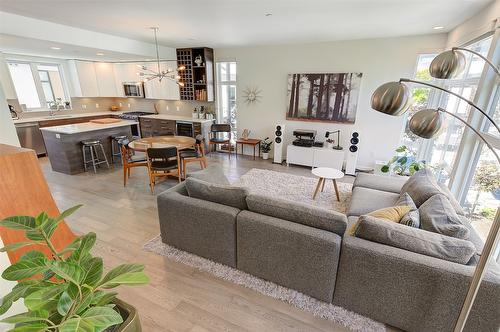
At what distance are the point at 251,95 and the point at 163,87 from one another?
2.72 m

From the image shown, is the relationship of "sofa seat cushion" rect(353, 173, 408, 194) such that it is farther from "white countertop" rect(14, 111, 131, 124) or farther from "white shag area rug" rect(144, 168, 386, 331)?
"white countertop" rect(14, 111, 131, 124)

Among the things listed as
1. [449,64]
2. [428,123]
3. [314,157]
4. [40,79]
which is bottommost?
[314,157]

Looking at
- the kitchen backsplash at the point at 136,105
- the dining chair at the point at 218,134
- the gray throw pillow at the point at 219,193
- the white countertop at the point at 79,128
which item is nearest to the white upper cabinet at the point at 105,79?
the kitchen backsplash at the point at 136,105

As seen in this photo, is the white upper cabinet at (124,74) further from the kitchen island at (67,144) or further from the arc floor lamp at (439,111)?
the arc floor lamp at (439,111)

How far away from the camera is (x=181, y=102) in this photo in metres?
7.06

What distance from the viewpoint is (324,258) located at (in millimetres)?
1836

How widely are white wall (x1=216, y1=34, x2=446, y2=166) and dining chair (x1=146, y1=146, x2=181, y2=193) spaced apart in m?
2.70

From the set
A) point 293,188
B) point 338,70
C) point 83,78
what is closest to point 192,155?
point 293,188

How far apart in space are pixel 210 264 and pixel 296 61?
186 inches

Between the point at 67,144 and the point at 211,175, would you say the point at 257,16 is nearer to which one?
the point at 211,175

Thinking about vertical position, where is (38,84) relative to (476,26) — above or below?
below

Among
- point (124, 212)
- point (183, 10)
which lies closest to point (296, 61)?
point (183, 10)

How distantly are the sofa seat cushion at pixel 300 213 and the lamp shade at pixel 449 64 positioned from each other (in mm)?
1184

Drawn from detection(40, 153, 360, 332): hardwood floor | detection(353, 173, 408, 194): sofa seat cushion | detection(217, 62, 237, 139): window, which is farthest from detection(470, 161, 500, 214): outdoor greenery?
detection(217, 62, 237, 139): window
